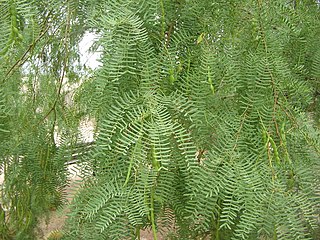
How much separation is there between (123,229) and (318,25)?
Answer: 86cm

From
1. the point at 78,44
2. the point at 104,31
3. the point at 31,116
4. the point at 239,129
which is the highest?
the point at 78,44

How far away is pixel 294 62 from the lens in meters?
1.17

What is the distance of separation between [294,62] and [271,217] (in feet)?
2.06

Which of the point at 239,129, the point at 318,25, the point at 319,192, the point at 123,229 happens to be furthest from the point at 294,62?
the point at 123,229

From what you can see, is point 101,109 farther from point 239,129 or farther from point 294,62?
point 294,62

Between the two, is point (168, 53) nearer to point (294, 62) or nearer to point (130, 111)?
point (130, 111)

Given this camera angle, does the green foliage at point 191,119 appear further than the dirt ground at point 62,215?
No

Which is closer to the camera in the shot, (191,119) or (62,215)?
(191,119)

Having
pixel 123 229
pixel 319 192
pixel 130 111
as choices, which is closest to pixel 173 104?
pixel 130 111

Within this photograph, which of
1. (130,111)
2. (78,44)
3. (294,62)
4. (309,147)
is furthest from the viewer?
(78,44)

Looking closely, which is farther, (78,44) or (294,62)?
(78,44)

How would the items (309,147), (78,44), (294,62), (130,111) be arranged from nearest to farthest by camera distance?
(130,111)
(309,147)
(294,62)
(78,44)

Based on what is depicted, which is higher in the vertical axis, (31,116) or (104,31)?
(31,116)

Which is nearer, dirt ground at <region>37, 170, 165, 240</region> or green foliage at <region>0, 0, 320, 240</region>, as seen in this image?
green foliage at <region>0, 0, 320, 240</region>
